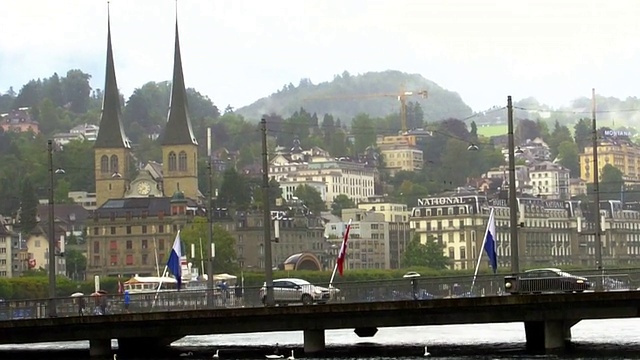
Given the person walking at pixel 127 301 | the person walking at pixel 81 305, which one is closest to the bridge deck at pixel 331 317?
the person walking at pixel 127 301

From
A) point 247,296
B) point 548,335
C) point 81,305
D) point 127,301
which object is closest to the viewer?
point 548,335

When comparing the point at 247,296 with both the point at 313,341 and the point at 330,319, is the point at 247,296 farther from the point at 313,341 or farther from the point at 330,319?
the point at 330,319

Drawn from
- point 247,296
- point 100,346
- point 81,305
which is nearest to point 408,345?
point 247,296

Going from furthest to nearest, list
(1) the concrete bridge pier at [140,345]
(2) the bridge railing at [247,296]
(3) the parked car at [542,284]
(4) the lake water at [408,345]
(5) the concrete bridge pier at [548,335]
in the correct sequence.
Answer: (1) the concrete bridge pier at [140,345] → (2) the bridge railing at [247,296] → (4) the lake water at [408,345] → (3) the parked car at [542,284] → (5) the concrete bridge pier at [548,335]

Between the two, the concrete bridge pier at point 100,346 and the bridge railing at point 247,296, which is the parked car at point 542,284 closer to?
the bridge railing at point 247,296

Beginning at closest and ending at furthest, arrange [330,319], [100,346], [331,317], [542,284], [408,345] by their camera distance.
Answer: [542,284] → [331,317] → [330,319] → [100,346] → [408,345]

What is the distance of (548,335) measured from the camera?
73.1 m

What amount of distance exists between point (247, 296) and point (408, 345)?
7.85m

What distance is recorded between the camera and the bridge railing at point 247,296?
254ft

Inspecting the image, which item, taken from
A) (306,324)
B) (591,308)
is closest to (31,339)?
(306,324)

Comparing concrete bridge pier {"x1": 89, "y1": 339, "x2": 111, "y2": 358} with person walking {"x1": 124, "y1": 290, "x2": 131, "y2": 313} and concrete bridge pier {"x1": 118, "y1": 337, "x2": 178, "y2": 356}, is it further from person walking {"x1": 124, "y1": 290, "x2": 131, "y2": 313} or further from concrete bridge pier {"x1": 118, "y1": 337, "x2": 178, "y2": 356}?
person walking {"x1": 124, "y1": 290, "x2": 131, "y2": 313}

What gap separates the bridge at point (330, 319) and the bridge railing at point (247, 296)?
64.8 inches

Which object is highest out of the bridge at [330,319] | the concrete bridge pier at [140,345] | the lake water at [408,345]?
the bridge at [330,319]

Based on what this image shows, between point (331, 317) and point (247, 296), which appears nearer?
point (331, 317)
